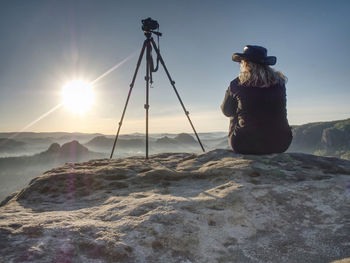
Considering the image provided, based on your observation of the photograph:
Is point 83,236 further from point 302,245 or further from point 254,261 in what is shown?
point 302,245

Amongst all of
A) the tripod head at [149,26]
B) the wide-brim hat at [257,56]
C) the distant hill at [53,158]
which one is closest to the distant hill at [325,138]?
the tripod head at [149,26]

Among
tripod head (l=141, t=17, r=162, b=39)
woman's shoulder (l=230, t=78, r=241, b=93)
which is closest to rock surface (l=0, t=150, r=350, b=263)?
woman's shoulder (l=230, t=78, r=241, b=93)

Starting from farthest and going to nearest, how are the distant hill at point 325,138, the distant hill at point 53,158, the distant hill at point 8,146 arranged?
1. the distant hill at point 8,146
2. the distant hill at point 53,158
3. the distant hill at point 325,138

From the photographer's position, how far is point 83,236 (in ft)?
5.99

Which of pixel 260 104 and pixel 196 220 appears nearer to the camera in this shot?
pixel 196 220

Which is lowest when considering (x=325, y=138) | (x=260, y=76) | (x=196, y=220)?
(x=325, y=138)

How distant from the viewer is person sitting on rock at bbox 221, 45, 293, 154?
391 cm

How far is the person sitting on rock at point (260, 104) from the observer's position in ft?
12.8

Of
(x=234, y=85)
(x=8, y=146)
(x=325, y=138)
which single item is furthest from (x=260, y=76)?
(x=8, y=146)

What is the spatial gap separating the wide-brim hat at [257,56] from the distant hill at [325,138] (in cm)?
14166

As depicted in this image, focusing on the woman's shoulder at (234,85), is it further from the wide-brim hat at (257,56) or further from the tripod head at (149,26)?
the tripod head at (149,26)

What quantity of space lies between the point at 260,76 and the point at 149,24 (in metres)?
3.49

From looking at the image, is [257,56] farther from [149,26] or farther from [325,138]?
[325,138]

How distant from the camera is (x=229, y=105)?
4367 millimetres
